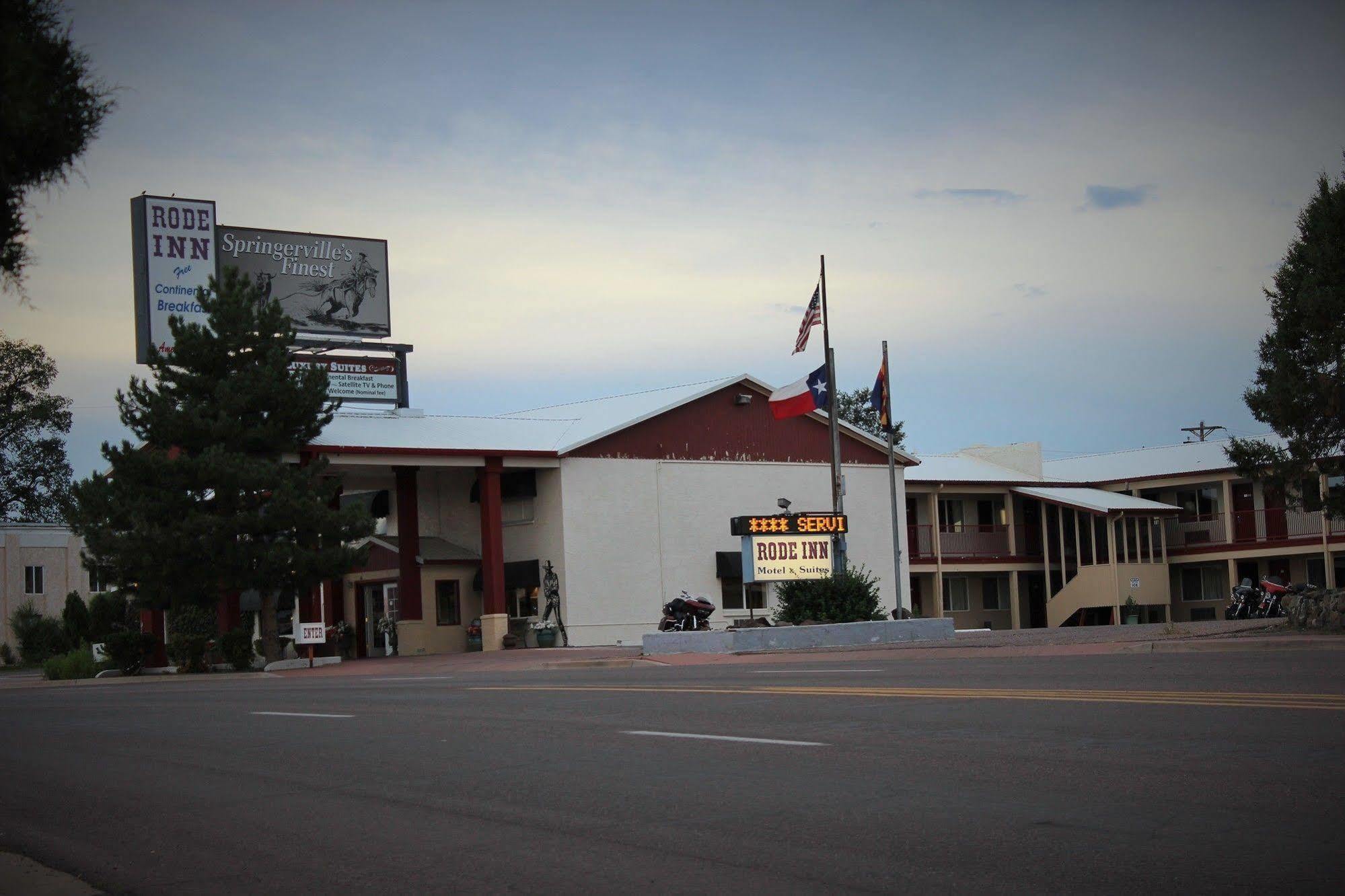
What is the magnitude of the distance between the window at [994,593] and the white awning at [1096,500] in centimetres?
374

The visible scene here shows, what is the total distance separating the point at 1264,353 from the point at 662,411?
64.6ft

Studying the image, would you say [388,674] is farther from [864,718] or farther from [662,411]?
[864,718]

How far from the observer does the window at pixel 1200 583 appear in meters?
54.3

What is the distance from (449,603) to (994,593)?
24183mm

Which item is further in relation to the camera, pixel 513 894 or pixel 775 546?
pixel 775 546

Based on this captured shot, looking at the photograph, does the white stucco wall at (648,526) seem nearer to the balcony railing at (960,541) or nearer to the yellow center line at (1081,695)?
the balcony railing at (960,541)

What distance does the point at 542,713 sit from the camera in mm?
15203

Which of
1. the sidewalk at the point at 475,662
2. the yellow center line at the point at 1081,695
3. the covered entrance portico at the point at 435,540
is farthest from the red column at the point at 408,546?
the yellow center line at the point at 1081,695

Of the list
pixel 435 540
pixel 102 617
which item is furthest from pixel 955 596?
pixel 102 617

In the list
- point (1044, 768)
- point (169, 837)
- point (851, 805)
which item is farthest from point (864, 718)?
point (169, 837)

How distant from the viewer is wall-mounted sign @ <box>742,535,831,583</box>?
101 ft

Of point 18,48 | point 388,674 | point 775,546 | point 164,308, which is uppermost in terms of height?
point 164,308

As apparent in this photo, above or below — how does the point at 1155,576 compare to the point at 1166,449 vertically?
below

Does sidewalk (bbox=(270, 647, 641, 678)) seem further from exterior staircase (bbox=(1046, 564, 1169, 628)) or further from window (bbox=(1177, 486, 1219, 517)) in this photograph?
window (bbox=(1177, 486, 1219, 517))
